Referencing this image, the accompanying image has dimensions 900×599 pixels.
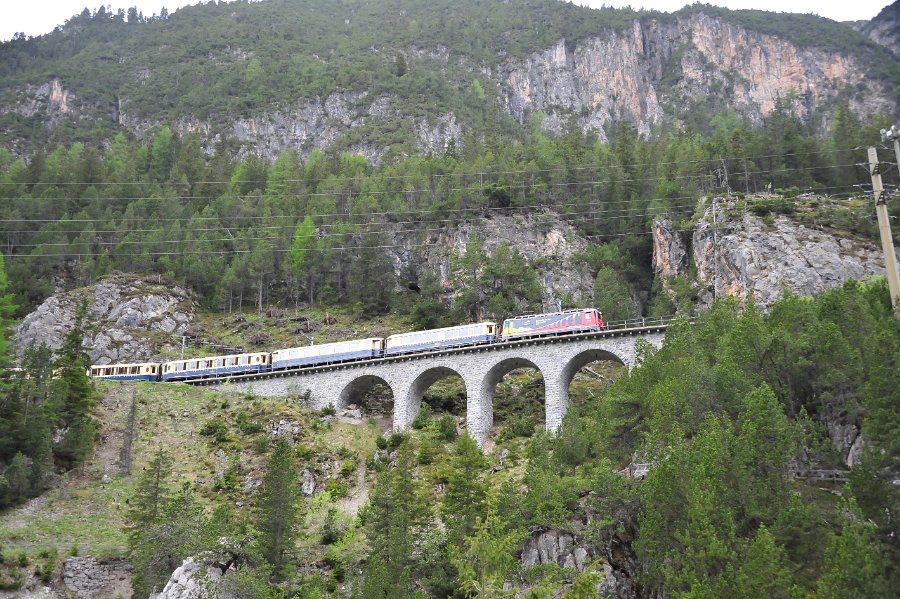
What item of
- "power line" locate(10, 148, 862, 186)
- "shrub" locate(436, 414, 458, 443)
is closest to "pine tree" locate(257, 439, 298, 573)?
"shrub" locate(436, 414, 458, 443)

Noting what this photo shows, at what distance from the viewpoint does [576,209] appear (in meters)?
84.5

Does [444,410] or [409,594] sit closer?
[409,594]

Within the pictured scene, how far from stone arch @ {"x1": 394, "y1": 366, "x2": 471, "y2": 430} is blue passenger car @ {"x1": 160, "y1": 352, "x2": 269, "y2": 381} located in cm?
1222

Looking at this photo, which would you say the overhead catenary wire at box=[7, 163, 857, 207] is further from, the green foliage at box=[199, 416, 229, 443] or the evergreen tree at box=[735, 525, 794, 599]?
the evergreen tree at box=[735, 525, 794, 599]

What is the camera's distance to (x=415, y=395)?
6125 cm

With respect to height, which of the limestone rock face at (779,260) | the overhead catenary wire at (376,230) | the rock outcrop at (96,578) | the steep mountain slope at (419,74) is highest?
the steep mountain slope at (419,74)

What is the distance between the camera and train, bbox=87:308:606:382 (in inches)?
2303

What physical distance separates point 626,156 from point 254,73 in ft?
315

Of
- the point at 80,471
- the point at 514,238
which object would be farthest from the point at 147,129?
the point at 80,471

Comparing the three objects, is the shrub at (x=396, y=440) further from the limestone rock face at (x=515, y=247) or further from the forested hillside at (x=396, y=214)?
the limestone rock face at (x=515, y=247)

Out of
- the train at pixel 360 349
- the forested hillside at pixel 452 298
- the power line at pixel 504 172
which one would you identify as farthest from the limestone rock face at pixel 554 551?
the power line at pixel 504 172

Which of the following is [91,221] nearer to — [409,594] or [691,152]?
[691,152]

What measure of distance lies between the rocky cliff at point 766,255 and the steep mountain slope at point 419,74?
66.1 m

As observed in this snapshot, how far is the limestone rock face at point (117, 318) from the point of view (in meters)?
72.4
